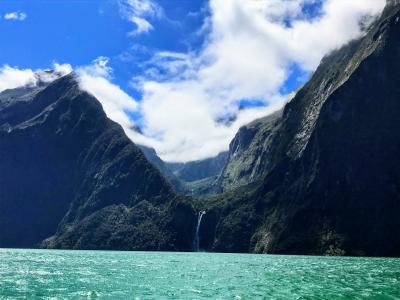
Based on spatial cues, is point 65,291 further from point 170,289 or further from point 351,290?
point 351,290

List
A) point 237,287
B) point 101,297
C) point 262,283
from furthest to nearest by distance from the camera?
point 262,283 < point 237,287 < point 101,297

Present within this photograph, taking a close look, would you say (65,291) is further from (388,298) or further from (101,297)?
(388,298)

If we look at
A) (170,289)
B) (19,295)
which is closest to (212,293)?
(170,289)

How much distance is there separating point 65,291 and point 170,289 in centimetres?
1416

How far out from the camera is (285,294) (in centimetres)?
6656

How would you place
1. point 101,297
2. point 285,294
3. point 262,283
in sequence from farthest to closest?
point 262,283
point 285,294
point 101,297

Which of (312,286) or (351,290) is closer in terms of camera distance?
(351,290)

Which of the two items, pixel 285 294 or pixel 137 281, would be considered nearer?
pixel 285 294

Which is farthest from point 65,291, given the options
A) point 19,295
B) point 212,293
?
point 212,293

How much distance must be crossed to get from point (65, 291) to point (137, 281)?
19.1 meters

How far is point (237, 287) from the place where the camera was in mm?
76438

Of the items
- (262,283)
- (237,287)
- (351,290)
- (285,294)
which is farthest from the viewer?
(262,283)

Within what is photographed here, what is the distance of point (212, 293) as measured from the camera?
67750mm

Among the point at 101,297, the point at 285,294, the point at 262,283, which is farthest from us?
the point at 262,283
